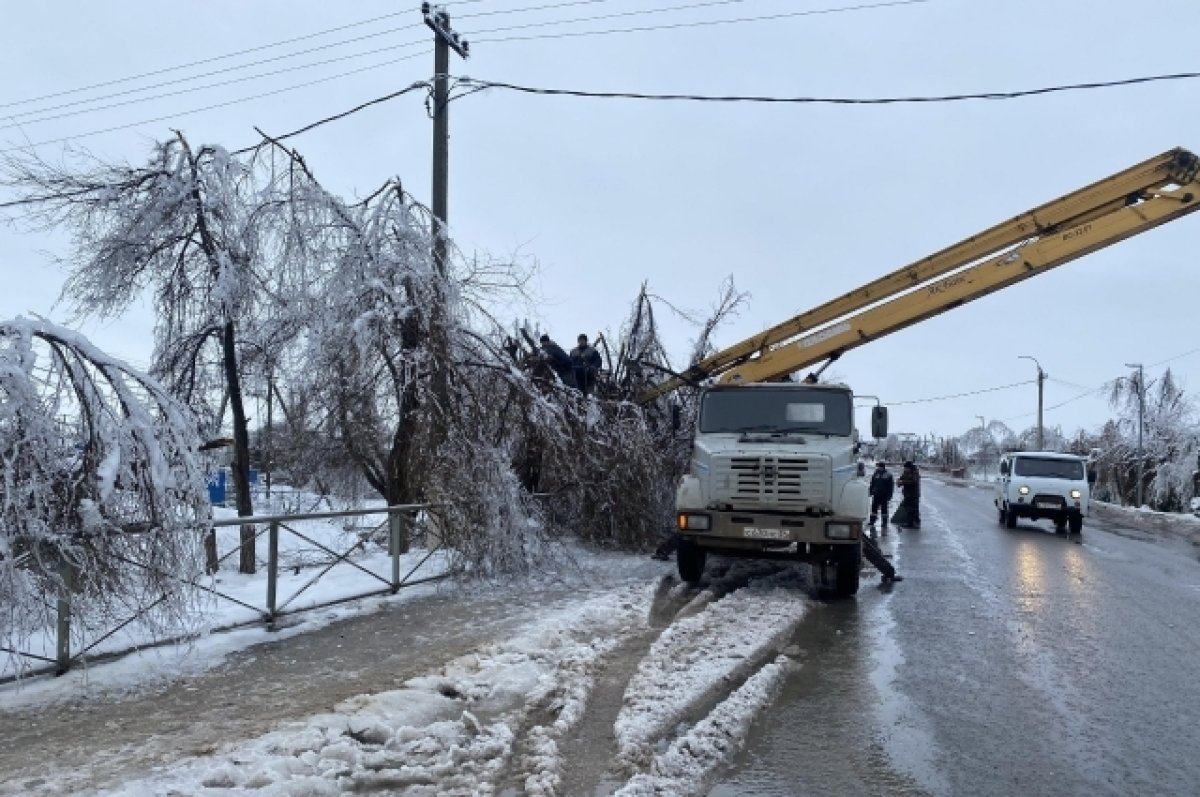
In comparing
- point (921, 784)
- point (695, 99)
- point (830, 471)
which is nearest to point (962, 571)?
point (830, 471)

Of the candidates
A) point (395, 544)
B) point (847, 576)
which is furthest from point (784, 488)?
point (395, 544)

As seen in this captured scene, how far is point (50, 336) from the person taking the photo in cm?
546

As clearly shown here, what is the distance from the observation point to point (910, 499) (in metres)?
20.9

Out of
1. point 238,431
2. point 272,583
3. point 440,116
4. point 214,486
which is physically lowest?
point 272,583

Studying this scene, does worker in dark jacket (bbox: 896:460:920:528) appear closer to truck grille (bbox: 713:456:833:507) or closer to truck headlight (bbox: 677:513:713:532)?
truck grille (bbox: 713:456:833:507)

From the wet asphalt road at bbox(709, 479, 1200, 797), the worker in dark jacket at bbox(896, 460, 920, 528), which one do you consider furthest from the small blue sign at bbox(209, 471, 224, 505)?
the worker in dark jacket at bbox(896, 460, 920, 528)

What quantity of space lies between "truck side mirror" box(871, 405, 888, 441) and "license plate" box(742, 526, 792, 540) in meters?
2.29

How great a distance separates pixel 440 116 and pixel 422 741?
31.1ft

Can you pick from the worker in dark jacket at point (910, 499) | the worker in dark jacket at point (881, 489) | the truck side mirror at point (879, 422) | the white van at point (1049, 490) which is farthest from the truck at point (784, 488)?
the white van at point (1049, 490)

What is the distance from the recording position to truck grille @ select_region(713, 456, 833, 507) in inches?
396

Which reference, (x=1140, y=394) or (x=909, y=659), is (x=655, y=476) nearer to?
(x=909, y=659)

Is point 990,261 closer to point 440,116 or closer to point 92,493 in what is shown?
point 440,116

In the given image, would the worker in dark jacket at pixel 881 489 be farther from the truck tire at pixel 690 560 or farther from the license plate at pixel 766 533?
the license plate at pixel 766 533

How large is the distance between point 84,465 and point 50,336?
868 millimetres
